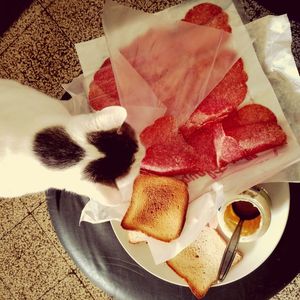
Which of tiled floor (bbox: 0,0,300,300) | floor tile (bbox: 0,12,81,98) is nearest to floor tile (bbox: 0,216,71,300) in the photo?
tiled floor (bbox: 0,0,300,300)

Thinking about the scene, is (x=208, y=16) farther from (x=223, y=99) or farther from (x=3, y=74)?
(x=3, y=74)

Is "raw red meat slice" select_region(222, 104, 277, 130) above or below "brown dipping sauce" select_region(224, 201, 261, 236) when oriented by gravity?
above

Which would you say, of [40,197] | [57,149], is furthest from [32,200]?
[57,149]

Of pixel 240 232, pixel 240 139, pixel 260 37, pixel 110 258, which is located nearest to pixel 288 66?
pixel 260 37

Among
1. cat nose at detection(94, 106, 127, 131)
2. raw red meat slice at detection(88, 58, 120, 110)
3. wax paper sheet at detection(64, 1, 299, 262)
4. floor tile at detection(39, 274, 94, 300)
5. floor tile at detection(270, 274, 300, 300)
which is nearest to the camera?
cat nose at detection(94, 106, 127, 131)

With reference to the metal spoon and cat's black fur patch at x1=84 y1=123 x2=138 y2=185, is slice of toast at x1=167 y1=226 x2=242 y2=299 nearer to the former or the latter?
the metal spoon

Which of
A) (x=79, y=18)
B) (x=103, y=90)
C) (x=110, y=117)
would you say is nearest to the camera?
(x=110, y=117)
